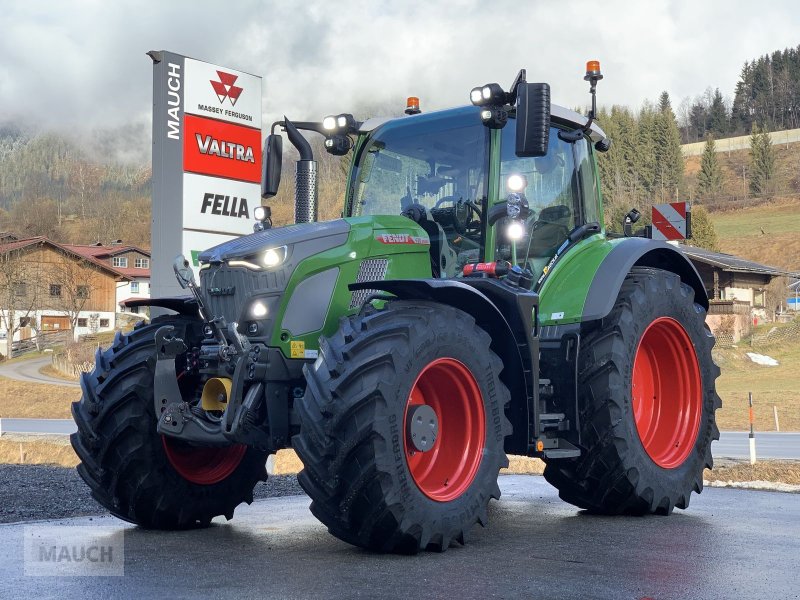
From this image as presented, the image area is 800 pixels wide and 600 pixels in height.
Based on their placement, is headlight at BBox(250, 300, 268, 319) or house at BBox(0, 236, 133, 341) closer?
headlight at BBox(250, 300, 268, 319)

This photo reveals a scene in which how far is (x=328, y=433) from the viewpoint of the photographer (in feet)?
17.5

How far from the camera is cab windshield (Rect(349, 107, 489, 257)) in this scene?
7.37 meters

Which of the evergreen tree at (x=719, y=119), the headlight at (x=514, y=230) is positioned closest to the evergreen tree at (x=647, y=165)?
the evergreen tree at (x=719, y=119)

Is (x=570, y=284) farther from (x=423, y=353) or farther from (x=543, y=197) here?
(x=423, y=353)

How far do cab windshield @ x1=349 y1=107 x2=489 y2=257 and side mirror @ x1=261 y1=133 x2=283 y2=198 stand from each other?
2.07 feet

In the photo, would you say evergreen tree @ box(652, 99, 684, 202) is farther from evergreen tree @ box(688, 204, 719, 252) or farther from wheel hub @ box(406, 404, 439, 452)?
wheel hub @ box(406, 404, 439, 452)

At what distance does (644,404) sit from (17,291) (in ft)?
215

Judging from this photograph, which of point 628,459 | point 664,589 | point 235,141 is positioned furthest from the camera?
point 235,141

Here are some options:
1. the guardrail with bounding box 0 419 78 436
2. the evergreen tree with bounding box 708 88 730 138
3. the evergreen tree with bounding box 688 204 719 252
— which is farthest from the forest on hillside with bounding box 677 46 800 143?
the guardrail with bounding box 0 419 78 436

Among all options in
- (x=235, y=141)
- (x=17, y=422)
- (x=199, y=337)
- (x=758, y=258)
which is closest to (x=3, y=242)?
(x=17, y=422)

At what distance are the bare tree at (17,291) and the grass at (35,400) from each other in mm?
19962

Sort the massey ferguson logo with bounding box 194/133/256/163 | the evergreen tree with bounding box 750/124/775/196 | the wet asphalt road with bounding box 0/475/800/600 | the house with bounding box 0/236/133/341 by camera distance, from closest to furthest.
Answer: the wet asphalt road with bounding box 0/475/800/600
the massey ferguson logo with bounding box 194/133/256/163
the house with bounding box 0/236/133/341
the evergreen tree with bounding box 750/124/775/196

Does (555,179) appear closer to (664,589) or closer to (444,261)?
(444,261)

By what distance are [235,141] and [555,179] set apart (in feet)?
16.3
